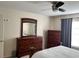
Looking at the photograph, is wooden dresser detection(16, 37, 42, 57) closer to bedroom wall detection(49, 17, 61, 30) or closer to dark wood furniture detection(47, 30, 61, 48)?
dark wood furniture detection(47, 30, 61, 48)

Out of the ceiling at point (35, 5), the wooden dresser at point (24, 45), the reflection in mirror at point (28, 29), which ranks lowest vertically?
the wooden dresser at point (24, 45)

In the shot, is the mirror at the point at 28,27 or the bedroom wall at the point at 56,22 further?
the bedroom wall at the point at 56,22

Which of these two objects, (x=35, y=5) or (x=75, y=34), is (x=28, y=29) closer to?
(x=35, y=5)

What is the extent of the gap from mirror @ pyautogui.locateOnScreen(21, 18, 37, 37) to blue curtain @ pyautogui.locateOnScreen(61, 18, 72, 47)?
1579 mm

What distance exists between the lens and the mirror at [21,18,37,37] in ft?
15.4

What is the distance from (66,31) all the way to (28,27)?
2067mm

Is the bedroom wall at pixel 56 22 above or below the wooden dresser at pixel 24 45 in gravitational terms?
above

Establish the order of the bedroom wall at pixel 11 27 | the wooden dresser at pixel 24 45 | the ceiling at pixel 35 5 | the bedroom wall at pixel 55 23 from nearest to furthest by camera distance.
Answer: the ceiling at pixel 35 5, the bedroom wall at pixel 11 27, the wooden dresser at pixel 24 45, the bedroom wall at pixel 55 23

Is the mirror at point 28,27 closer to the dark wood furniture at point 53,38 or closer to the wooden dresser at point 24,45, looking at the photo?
the wooden dresser at point 24,45

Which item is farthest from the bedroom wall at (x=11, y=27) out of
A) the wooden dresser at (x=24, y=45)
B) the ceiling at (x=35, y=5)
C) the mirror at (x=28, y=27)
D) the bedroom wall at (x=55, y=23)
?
the bedroom wall at (x=55, y=23)

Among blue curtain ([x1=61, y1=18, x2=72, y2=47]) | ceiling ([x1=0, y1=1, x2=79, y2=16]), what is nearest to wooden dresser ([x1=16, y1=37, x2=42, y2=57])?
ceiling ([x1=0, y1=1, x2=79, y2=16])

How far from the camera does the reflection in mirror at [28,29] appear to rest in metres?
4.74

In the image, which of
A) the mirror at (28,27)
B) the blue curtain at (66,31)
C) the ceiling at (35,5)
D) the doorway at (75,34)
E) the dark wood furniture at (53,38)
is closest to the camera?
the ceiling at (35,5)

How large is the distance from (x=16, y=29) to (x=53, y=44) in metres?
2.26
